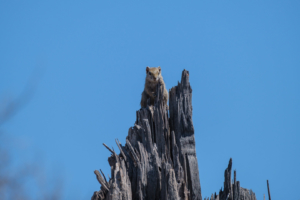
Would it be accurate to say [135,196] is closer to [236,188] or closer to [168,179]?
[168,179]

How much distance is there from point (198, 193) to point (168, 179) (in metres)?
0.93

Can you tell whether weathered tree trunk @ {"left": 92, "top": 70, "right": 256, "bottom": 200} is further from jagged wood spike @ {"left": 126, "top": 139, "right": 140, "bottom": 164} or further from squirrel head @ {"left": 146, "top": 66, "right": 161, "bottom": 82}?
squirrel head @ {"left": 146, "top": 66, "right": 161, "bottom": 82}

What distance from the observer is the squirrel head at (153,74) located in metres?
12.8

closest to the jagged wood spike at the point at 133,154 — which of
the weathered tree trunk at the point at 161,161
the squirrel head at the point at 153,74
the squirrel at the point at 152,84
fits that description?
the weathered tree trunk at the point at 161,161

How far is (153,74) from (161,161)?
419 centimetres

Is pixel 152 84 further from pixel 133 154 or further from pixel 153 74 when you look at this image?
pixel 133 154

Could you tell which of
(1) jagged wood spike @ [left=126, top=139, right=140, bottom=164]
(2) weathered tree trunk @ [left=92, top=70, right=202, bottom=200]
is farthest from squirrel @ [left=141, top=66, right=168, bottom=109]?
(1) jagged wood spike @ [left=126, top=139, right=140, bottom=164]

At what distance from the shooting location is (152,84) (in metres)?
12.8

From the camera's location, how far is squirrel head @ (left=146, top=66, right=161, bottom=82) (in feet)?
42.0

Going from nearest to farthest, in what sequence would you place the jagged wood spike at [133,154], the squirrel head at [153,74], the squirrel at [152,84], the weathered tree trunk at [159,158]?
the weathered tree trunk at [159,158], the jagged wood spike at [133,154], the squirrel at [152,84], the squirrel head at [153,74]

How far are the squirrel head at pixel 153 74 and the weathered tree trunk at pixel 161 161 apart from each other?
8.17 ft

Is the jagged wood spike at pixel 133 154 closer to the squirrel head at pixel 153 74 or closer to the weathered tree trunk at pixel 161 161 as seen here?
the weathered tree trunk at pixel 161 161

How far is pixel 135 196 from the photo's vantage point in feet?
29.3

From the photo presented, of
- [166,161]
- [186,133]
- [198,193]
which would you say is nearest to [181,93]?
[186,133]
